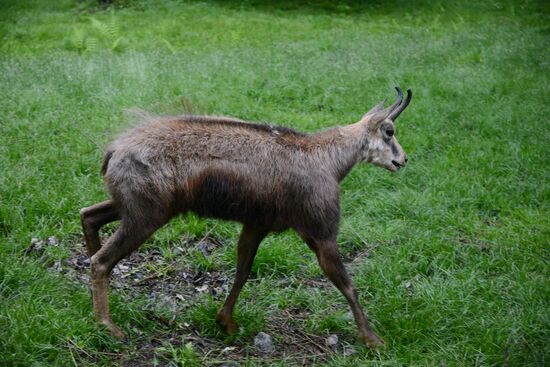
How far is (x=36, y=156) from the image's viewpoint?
22.9 ft

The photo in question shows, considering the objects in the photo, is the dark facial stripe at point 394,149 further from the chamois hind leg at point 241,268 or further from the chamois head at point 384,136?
the chamois hind leg at point 241,268

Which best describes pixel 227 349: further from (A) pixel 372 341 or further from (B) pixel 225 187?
(B) pixel 225 187

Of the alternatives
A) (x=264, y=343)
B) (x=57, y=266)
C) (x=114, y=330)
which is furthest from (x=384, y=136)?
(x=57, y=266)

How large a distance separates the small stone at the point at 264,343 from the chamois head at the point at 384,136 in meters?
1.63

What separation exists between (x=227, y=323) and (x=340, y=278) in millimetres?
949

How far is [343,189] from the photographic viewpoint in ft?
24.4

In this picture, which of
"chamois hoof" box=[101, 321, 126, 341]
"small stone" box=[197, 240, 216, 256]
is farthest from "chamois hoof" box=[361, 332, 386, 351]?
"small stone" box=[197, 240, 216, 256]

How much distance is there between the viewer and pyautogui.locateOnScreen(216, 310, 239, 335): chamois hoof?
16.2ft

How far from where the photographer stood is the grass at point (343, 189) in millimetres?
4793

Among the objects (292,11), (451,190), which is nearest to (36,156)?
(451,190)

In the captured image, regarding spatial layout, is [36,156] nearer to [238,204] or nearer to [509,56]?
[238,204]

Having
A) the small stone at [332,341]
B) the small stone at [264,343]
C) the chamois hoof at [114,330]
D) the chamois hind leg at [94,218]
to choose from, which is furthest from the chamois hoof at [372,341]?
the chamois hind leg at [94,218]

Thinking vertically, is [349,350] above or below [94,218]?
below

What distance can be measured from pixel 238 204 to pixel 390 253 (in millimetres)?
2189
